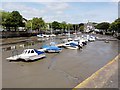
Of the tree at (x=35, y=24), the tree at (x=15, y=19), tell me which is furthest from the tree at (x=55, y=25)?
the tree at (x=15, y=19)

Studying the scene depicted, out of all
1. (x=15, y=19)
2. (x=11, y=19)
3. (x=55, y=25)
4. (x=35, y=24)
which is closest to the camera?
(x=11, y=19)

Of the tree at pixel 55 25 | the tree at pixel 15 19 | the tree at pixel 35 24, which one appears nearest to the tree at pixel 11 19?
the tree at pixel 15 19

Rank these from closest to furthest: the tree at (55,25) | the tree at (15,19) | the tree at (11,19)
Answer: the tree at (11,19) < the tree at (15,19) < the tree at (55,25)

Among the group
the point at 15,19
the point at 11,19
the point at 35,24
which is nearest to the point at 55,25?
the point at 35,24

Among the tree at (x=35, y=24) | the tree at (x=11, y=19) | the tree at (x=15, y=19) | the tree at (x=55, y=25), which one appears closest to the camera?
the tree at (x=11, y=19)

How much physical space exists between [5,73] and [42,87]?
23.0 feet

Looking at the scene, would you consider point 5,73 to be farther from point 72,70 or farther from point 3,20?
point 3,20

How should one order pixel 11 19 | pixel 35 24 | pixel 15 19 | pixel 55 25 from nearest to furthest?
pixel 11 19 < pixel 15 19 < pixel 35 24 < pixel 55 25

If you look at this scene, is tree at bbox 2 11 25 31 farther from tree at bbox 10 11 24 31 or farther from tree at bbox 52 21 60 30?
tree at bbox 52 21 60 30

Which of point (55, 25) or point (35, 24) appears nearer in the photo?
point (35, 24)

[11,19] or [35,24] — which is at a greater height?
[11,19]

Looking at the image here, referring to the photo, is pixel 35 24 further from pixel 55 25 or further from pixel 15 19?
pixel 55 25

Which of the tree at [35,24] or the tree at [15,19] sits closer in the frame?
the tree at [15,19]

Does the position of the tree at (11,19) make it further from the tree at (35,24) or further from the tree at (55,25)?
the tree at (55,25)
